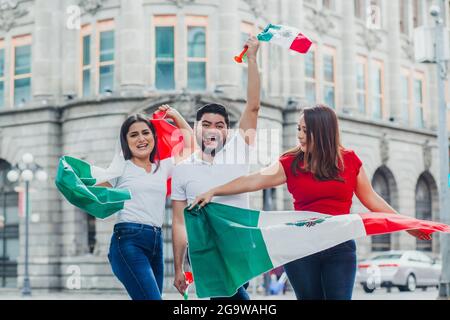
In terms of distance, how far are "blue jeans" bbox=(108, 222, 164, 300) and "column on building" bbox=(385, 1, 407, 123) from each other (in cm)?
3429

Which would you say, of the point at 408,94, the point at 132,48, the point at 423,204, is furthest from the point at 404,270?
the point at 408,94

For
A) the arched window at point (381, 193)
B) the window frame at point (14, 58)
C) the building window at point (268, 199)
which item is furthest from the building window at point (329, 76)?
the window frame at point (14, 58)

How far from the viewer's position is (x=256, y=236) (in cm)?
643

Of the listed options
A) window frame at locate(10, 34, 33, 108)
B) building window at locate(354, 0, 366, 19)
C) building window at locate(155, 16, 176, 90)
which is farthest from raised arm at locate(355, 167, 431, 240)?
building window at locate(354, 0, 366, 19)

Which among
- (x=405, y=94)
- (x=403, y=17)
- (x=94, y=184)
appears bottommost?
(x=94, y=184)

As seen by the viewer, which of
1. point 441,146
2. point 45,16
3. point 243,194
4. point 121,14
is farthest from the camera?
point 45,16

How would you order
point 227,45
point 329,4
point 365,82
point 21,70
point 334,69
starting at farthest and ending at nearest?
point 365,82
point 329,4
point 334,69
point 21,70
point 227,45

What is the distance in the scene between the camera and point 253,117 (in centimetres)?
691

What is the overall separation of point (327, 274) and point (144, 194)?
1724 mm

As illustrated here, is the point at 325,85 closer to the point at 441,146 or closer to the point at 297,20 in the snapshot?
the point at 297,20

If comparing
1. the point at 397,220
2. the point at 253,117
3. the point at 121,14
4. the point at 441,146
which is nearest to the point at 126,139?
the point at 253,117

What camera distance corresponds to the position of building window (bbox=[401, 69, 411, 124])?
41438 mm

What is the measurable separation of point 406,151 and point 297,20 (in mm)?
9505

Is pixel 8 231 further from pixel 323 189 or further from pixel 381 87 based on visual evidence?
pixel 323 189
